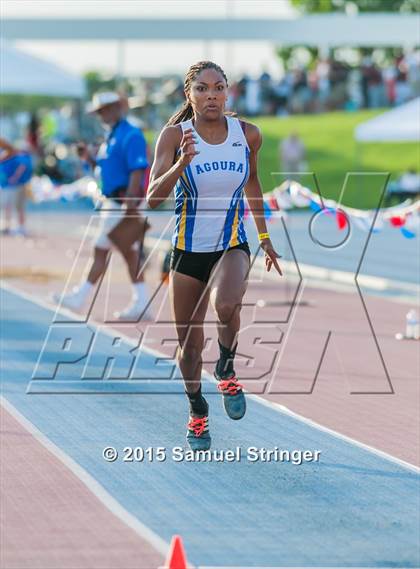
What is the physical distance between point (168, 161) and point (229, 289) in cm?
79

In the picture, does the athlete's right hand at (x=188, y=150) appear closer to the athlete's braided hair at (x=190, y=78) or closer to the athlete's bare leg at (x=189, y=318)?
the athlete's braided hair at (x=190, y=78)

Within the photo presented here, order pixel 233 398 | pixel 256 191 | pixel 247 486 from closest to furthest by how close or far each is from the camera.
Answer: pixel 247 486
pixel 233 398
pixel 256 191

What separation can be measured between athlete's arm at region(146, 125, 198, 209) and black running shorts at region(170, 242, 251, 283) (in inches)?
13.9

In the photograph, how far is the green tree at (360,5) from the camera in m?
95.9

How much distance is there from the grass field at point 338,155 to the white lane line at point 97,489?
96.0ft

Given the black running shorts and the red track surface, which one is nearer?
the red track surface

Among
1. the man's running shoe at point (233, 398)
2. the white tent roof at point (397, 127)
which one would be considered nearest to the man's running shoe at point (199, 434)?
the man's running shoe at point (233, 398)

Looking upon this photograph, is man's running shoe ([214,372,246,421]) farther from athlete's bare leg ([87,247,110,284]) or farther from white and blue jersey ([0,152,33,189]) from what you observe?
white and blue jersey ([0,152,33,189])

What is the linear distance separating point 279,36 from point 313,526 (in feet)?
119

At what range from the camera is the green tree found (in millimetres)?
95875

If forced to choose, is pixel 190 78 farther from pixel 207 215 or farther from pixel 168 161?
pixel 207 215

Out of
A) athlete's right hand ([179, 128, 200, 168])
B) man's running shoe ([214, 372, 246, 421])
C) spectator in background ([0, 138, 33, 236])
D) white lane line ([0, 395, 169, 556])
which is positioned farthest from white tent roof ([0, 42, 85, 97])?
athlete's right hand ([179, 128, 200, 168])

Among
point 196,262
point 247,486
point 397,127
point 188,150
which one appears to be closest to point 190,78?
point 188,150

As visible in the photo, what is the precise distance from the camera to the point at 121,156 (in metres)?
14.8
